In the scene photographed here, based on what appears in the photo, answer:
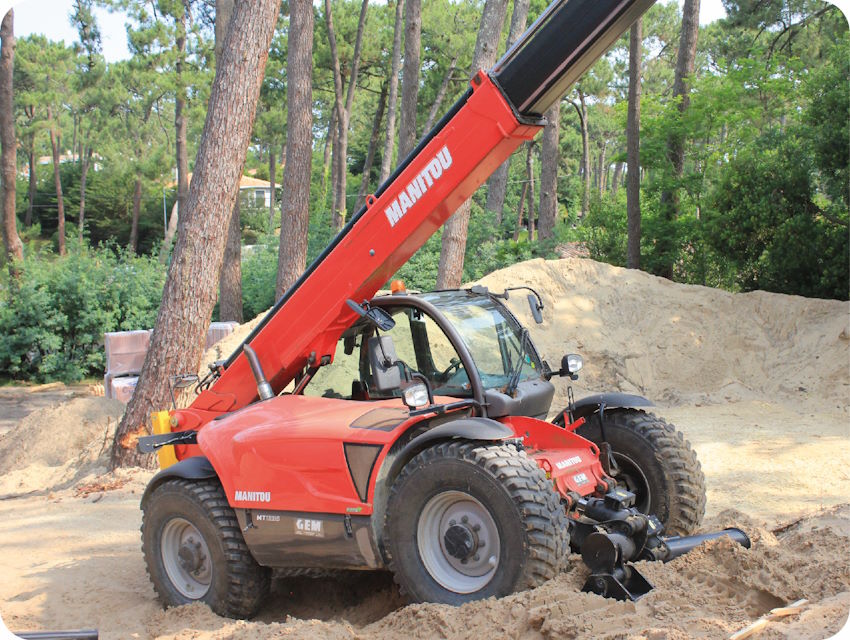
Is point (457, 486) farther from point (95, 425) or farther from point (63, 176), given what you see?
point (63, 176)

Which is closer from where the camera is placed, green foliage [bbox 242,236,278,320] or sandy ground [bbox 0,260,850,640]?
sandy ground [bbox 0,260,850,640]

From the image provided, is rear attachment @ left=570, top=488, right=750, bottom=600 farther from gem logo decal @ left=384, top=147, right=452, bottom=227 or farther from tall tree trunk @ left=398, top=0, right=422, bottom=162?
tall tree trunk @ left=398, top=0, right=422, bottom=162

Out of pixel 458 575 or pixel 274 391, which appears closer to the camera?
pixel 458 575

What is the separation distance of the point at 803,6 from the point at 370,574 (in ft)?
83.5

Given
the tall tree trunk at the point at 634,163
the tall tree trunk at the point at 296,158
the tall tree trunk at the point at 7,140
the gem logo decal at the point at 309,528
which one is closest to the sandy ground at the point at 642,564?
the gem logo decal at the point at 309,528

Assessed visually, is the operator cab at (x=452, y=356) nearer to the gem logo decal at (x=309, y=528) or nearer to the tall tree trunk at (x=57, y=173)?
the gem logo decal at (x=309, y=528)

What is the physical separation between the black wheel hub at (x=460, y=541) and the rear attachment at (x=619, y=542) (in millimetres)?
629

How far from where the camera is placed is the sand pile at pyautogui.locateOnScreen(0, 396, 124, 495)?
11.1 meters

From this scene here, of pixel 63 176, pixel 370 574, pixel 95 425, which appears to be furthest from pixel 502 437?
pixel 63 176

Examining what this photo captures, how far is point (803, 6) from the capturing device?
25.7 meters

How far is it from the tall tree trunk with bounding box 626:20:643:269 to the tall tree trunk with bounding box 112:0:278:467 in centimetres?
951

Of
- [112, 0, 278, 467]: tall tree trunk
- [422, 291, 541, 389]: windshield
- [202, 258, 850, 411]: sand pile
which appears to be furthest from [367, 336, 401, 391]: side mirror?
[202, 258, 850, 411]: sand pile

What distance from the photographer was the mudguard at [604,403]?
6.08 metres

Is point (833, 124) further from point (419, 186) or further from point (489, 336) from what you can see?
point (419, 186)
